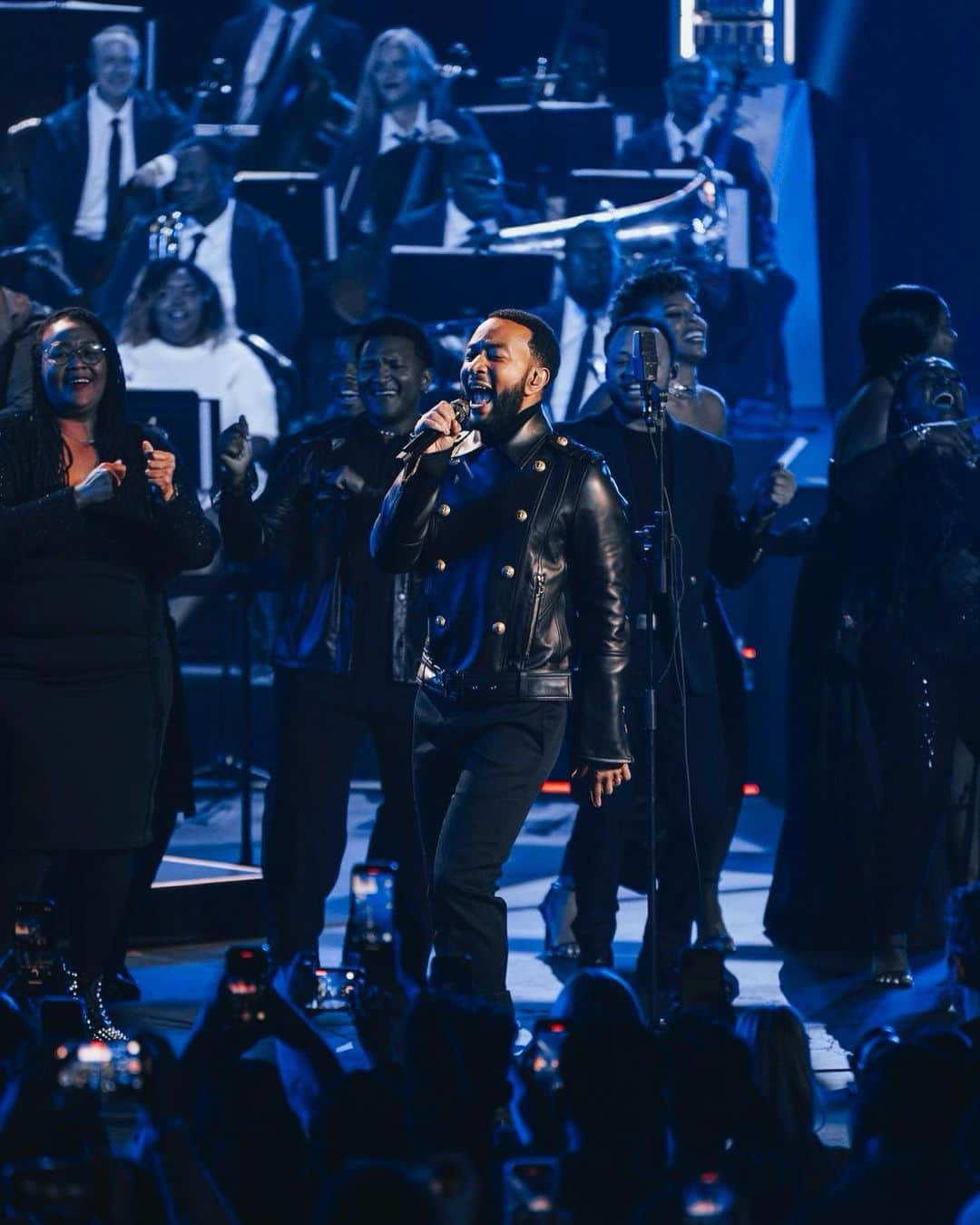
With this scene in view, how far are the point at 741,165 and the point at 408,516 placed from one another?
7.95m

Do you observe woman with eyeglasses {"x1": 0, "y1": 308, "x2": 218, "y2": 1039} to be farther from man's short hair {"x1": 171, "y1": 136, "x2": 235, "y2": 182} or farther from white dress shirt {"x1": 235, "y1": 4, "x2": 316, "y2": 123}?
white dress shirt {"x1": 235, "y1": 4, "x2": 316, "y2": 123}

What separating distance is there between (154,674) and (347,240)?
7336 mm

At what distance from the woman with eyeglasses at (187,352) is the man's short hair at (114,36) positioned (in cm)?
137

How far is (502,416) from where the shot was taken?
5.36 m

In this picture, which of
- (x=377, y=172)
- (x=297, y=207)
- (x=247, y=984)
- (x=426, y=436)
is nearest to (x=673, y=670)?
(x=426, y=436)

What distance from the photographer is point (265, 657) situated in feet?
40.9

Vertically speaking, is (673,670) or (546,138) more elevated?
(546,138)

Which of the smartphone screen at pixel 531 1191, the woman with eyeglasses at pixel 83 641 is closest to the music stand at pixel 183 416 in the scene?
the woman with eyeglasses at pixel 83 641

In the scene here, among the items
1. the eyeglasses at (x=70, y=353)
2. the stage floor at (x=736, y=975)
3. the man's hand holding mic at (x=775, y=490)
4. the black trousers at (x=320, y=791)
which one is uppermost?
the eyeglasses at (x=70, y=353)

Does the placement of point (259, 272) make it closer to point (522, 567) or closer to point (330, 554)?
point (330, 554)

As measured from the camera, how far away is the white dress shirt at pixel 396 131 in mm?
12734

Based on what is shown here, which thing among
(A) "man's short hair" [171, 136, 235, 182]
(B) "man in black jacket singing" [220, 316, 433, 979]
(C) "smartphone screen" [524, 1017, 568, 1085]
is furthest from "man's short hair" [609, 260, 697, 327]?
(A) "man's short hair" [171, 136, 235, 182]

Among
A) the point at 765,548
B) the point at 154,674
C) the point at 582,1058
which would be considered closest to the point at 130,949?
the point at 154,674

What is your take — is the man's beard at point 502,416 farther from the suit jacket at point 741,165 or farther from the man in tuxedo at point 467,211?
the suit jacket at point 741,165
